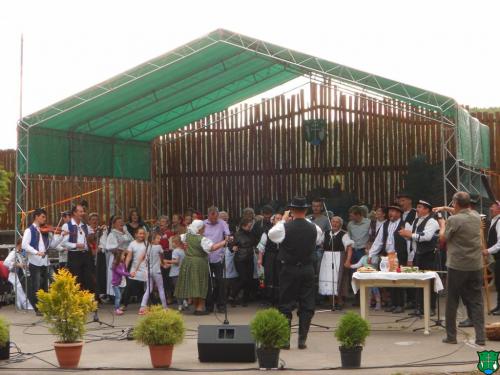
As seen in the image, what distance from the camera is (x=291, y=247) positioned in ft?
35.4

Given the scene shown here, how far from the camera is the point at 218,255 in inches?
621

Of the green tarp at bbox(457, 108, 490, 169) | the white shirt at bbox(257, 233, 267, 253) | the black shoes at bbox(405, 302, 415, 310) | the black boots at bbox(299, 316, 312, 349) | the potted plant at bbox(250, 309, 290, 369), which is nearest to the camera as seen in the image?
the potted plant at bbox(250, 309, 290, 369)

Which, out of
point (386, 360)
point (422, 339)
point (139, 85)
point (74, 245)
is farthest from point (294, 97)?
point (386, 360)

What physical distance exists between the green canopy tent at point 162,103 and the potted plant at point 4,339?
20.8 ft

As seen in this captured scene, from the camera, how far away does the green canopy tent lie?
15914mm

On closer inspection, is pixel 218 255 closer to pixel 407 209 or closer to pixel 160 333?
pixel 407 209

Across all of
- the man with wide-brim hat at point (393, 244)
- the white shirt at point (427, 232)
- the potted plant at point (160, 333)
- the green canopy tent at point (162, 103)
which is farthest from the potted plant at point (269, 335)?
the green canopy tent at point (162, 103)

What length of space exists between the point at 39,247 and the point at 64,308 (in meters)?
5.99

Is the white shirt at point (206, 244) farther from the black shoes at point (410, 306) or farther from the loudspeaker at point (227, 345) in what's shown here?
the loudspeaker at point (227, 345)

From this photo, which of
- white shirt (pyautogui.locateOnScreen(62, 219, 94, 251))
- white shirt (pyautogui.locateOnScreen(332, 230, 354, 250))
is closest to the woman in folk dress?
white shirt (pyautogui.locateOnScreen(332, 230, 354, 250))

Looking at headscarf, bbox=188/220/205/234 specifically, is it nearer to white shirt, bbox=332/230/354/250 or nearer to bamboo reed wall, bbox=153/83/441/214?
white shirt, bbox=332/230/354/250

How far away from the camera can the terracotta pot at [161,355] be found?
968 cm

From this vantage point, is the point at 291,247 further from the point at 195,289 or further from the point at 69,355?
the point at 195,289

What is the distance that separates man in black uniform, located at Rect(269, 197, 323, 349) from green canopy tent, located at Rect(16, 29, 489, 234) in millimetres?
4859
